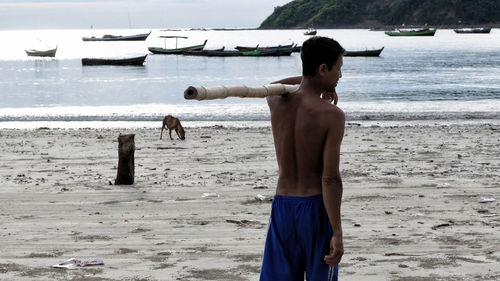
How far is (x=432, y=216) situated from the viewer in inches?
278

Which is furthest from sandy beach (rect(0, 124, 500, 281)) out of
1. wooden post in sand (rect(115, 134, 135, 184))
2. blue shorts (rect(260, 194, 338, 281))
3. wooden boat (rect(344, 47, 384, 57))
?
wooden boat (rect(344, 47, 384, 57))

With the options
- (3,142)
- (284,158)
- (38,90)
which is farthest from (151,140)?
(38,90)

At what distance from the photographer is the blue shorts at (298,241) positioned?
312cm

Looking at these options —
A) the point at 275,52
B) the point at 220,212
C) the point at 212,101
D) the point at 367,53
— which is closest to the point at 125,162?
the point at 220,212

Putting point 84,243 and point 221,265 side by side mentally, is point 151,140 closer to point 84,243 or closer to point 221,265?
point 84,243

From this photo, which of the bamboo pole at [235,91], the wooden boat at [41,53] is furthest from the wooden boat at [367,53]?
the bamboo pole at [235,91]

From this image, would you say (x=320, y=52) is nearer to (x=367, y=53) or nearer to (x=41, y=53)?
(x=367, y=53)

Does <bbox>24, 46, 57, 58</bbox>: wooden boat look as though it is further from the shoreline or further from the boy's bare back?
the boy's bare back

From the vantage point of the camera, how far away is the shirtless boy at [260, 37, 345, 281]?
3033 millimetres

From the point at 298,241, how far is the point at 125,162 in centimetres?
622

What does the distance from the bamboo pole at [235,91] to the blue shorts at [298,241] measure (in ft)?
1.70

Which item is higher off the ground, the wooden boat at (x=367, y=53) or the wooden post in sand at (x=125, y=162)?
the wooden boat at (x=367, y=53)

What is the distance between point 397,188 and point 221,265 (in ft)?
12.3

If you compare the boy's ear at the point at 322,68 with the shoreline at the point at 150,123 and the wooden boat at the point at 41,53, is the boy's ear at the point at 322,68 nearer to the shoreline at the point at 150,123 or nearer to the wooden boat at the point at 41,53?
the shoreline at the point at 150,123
